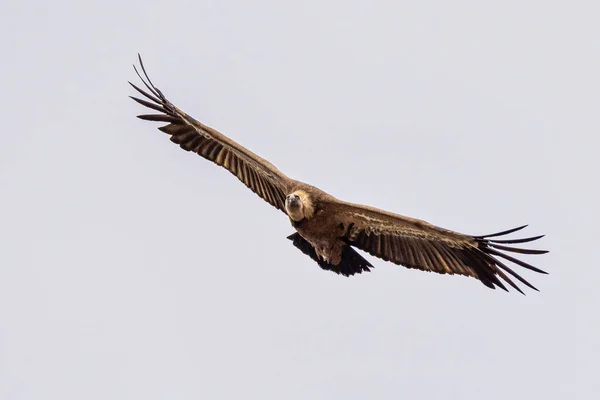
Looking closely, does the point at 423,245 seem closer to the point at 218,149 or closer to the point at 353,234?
the point at 353,234

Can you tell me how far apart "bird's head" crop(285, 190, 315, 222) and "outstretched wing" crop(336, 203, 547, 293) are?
0.39 m

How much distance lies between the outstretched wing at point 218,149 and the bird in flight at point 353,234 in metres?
0.01

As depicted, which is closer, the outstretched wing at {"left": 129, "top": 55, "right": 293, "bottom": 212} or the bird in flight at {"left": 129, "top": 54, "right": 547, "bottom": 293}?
the bird in flight at {"left": 129, "top": 54, "right": 547, "bottom": 293}

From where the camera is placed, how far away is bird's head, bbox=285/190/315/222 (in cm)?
1581

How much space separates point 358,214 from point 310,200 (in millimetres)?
650

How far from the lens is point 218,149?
1741cm

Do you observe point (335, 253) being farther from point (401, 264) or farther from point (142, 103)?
point (142, 103)

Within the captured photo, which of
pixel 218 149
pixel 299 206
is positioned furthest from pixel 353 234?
pixel 218 149

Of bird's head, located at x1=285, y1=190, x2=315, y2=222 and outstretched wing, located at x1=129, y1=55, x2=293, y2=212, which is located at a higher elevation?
outstretched wing, located at x1=129, y1=55, x2=293, y2=212

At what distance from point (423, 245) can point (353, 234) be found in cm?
96

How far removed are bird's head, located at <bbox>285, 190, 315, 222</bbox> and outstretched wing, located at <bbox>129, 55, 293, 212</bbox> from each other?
84 cm

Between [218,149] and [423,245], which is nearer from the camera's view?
[423,245]

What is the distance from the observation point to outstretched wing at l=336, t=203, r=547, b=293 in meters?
15.3

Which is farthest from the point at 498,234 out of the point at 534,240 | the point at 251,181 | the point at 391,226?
the point at 251,181
